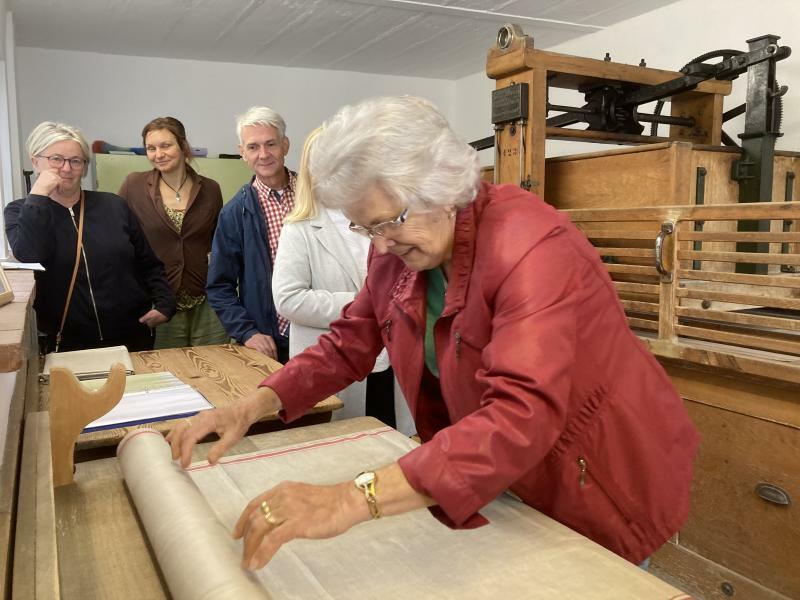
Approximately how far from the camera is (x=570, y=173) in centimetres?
233

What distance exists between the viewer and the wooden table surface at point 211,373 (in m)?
1.46

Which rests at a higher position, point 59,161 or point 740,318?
point 59,161

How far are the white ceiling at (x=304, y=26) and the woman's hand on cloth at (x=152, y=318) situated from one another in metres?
2.80

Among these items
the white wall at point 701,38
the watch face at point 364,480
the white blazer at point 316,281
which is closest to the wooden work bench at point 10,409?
the watch face at point 364,480

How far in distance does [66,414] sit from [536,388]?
2.72 ft

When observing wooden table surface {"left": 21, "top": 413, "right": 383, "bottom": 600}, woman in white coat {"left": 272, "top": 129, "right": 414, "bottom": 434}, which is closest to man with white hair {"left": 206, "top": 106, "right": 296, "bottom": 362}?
woman in white coat {"left": 272, "top": 129, "right": 414, "bottom": 434}

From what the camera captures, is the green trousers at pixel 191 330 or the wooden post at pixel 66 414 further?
the green trousers at pixel 191 330

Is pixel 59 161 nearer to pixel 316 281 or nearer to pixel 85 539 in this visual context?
pixel 316 281

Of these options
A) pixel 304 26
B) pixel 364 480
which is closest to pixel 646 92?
pixel 364 480

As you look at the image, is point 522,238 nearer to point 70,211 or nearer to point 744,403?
point 744,403

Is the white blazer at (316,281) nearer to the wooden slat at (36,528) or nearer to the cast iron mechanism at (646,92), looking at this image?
the cast iron mechanism at (646,92)

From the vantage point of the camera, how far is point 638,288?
200 centimetres

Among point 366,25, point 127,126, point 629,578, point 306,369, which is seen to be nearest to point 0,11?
point 127,126

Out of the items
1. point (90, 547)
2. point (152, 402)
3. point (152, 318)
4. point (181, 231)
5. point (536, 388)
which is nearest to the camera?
point (536, 388)
